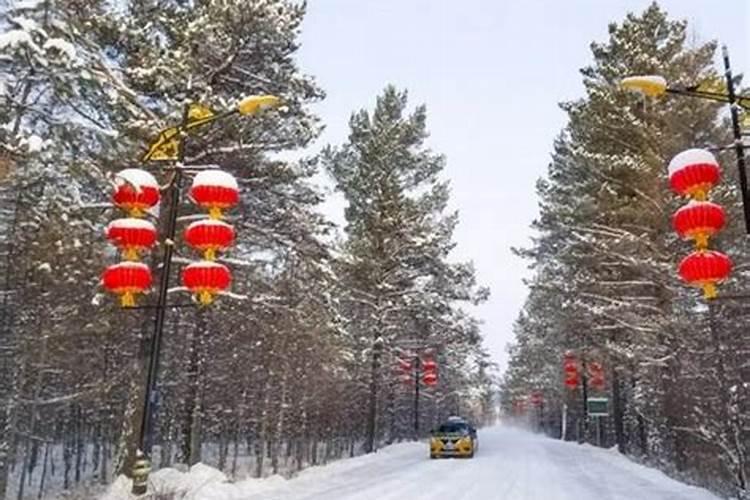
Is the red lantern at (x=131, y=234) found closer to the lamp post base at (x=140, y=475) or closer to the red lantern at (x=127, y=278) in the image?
the red lantern at (x=127, y=278)

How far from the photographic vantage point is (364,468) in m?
23.0

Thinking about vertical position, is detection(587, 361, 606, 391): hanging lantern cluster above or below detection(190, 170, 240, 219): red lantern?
below

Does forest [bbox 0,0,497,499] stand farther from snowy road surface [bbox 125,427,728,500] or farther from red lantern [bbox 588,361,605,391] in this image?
red lantern [bbox 588,361,605,391]

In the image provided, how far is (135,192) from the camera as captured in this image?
34.4 ft

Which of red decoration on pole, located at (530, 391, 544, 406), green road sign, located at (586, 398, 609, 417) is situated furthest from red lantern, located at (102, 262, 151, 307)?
red decoration on pole, located at (530, 391, 544, 406)

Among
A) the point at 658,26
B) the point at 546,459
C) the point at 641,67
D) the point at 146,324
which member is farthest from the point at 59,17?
the point at 546,459

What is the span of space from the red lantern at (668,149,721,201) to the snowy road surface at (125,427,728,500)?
8.07 metres

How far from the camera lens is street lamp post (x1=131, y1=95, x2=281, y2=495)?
36.4 ft

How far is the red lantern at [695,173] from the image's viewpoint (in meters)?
9.70

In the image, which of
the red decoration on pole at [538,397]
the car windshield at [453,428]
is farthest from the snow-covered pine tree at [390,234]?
the red decoration on pole at [538,397]

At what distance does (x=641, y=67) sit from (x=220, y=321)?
17358mm

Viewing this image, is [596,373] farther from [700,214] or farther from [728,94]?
[700,214]

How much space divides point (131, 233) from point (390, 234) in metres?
25.2

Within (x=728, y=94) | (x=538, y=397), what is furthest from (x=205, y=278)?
(x=538, y=397)
